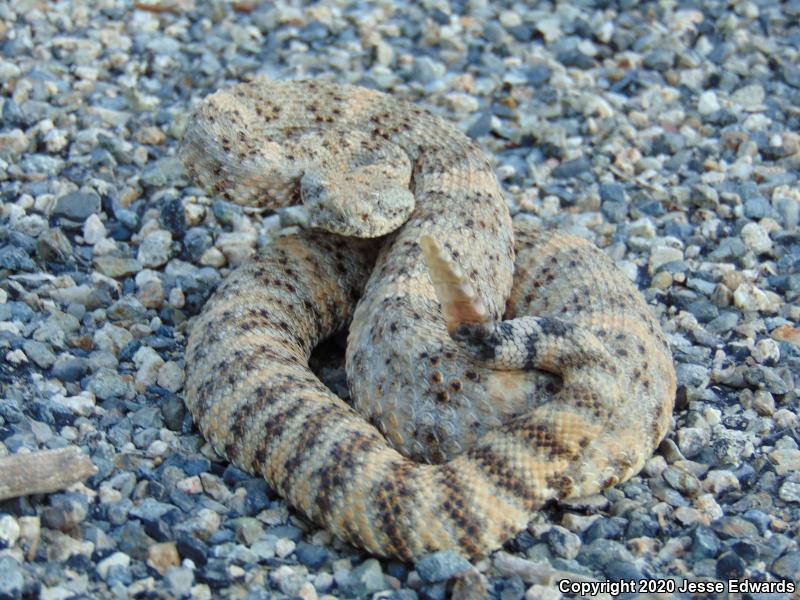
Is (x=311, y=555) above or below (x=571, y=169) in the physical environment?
below

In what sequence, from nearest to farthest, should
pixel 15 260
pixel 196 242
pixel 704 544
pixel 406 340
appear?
pixel 704 544 → pixel 406 340 → pixel 15 260 → pixel 196 242

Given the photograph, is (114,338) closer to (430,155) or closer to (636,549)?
(430,155)

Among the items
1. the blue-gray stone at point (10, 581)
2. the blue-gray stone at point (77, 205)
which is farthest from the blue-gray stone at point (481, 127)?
the blue-gray stone at point (10, 581)

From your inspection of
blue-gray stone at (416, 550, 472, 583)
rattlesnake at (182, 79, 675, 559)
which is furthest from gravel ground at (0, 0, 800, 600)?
rattlesnake at (182, 79, 675, 559)

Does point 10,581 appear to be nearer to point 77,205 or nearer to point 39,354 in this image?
point 39,354

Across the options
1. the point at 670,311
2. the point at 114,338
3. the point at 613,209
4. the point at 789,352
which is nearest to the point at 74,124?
the point at 114,338

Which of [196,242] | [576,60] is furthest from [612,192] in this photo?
[196,242]

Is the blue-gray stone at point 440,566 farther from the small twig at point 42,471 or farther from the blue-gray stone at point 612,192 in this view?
the blue-gray stone at point 612,192
